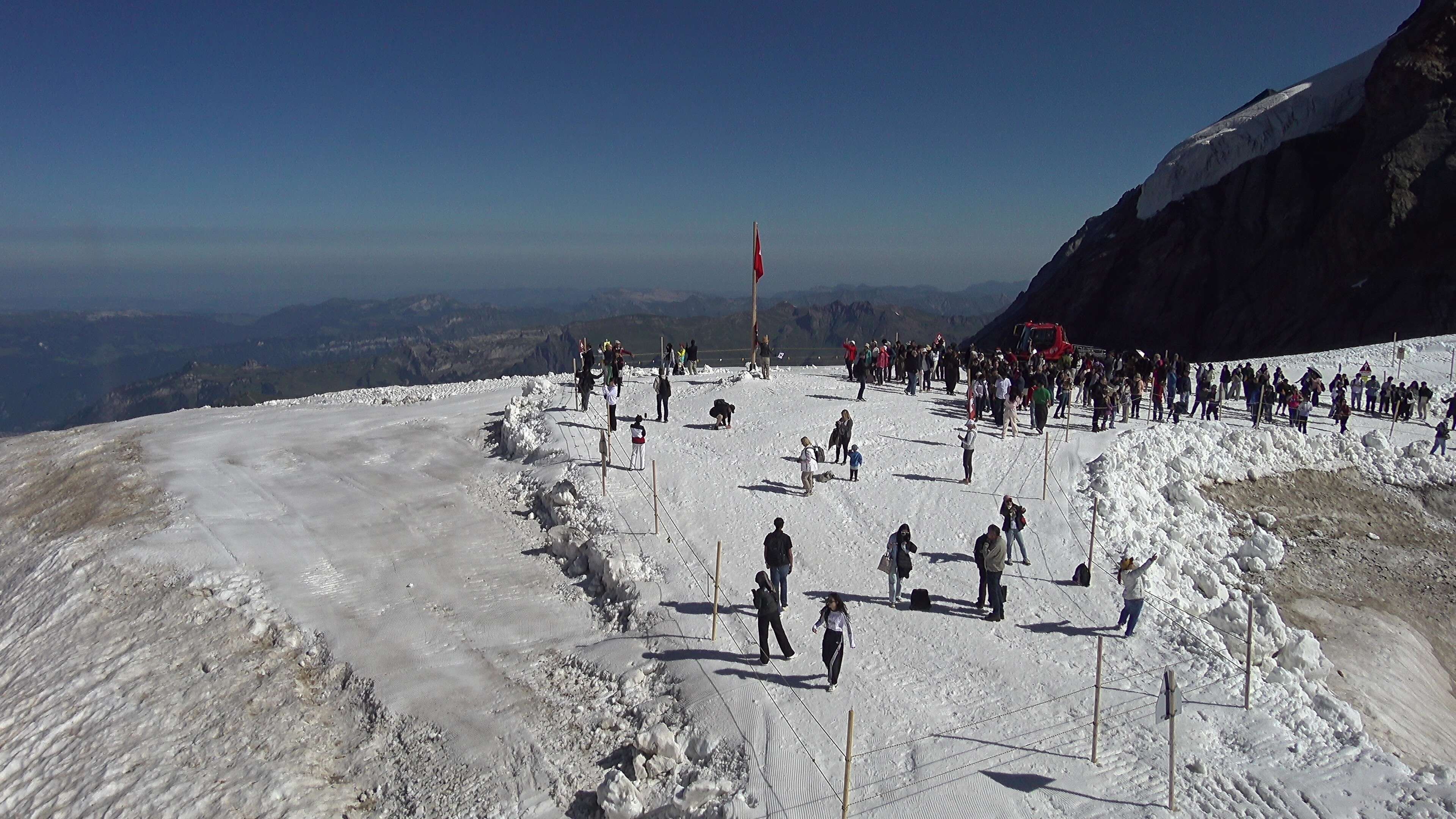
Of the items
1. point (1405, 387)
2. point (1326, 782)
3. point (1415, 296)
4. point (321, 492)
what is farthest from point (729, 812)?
point (1415, 296)

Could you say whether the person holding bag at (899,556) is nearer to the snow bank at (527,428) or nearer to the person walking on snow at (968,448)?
the person walking on snow at (968,448)

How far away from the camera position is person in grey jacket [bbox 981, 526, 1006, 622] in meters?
12.2

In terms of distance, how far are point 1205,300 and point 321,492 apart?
63.3 metres

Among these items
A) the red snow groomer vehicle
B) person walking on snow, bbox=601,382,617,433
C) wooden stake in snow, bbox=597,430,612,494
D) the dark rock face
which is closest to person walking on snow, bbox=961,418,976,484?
wooden stake in snow, bbox=597,430,612,494

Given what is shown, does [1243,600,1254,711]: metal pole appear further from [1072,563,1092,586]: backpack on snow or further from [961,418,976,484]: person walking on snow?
[961,418,976,484]: person walking on snow

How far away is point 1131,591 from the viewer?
12.1 metres

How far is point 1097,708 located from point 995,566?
3.20 metres

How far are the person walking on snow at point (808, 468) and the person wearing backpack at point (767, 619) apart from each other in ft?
20.1

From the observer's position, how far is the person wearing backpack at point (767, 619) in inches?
431

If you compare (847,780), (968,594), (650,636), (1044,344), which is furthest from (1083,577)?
(1044,344)

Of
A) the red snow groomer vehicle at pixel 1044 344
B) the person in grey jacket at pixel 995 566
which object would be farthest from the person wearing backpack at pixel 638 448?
the red snow groomer vehicle at pixel 1044 344

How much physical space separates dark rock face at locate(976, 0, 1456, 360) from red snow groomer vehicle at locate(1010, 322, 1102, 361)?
26469mm

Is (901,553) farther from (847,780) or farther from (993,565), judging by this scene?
(847,780)

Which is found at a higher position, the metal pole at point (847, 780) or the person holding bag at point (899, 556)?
the person holding bag at point (899, 556)
